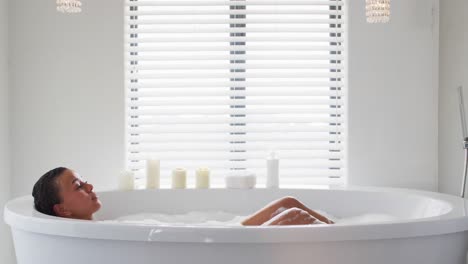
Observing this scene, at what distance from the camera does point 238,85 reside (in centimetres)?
348

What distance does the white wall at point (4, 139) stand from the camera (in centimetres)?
329

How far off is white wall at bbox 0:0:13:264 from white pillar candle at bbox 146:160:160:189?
0.80 metres

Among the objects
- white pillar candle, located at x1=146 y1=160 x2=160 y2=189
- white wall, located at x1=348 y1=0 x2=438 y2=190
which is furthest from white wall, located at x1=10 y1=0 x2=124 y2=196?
white wall, located at x1=348 y1=0 x2=438 y2=190

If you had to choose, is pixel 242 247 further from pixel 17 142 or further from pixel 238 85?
pixel 17 142

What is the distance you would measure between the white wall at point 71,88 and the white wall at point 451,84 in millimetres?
1765

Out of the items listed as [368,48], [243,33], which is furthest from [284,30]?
[368,48]

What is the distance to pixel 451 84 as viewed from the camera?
3.26 meters

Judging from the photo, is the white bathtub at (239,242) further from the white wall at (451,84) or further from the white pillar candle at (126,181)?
the white wall at (451,84)

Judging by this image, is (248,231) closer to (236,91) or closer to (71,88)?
(236,91)

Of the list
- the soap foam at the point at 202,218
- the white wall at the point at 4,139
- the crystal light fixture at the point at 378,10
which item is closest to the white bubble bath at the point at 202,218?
the soap foam at the point at 202,218

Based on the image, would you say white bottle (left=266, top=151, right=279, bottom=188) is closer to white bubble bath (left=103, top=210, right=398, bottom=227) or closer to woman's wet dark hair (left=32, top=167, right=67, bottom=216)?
white bubble bath (left=103, top=210, right=398, bottom=227)

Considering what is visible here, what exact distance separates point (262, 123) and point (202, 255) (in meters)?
1.86

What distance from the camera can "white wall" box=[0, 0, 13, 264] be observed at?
3285 mm

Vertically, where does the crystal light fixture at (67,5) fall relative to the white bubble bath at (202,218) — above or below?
above
